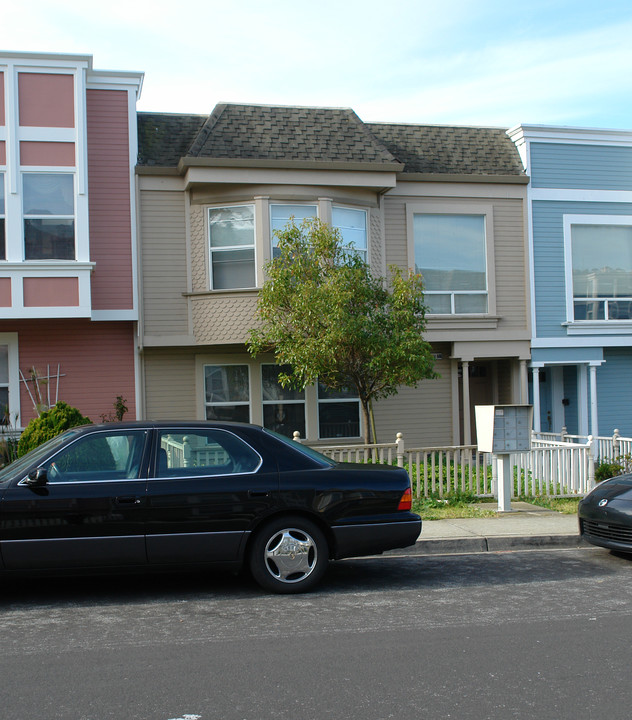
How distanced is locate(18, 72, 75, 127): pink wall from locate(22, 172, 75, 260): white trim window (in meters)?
0.97

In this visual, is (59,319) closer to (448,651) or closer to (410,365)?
Result: (410,365)

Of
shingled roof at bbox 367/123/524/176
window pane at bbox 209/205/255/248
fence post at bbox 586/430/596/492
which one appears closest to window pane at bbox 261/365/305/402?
window pane at bbox 209/205/255/248

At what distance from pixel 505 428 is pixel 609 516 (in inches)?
100

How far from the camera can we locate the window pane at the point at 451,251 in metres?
16.3

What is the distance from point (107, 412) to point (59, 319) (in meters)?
1.94

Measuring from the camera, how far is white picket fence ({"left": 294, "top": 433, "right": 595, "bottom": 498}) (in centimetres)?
1134

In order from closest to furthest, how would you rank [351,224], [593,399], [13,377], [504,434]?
[504,434]
[13,377]
[351,224]
[593,399]

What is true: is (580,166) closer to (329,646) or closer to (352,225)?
(352,225)

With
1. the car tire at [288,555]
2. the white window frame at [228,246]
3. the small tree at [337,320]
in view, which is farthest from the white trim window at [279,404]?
the car tire at [288,555]

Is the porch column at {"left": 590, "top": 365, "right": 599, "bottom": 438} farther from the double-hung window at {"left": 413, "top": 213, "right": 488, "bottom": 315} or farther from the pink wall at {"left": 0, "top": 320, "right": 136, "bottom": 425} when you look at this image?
the pink wall at {"left": 0, "top": 320, "right": 136, "bottom": 425}

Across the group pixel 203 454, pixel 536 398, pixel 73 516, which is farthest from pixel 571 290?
pixel 73 516

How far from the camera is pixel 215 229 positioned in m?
15.1

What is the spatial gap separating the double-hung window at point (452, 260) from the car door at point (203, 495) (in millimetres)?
9745

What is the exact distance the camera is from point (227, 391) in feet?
51.2
